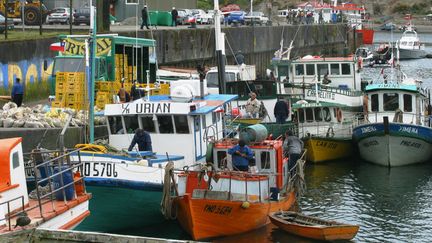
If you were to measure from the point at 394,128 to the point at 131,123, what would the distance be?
11.8m

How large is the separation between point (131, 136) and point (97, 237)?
8.87 m

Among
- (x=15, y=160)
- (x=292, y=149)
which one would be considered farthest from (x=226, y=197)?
(x=15, y=160)

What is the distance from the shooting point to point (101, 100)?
30984 mm

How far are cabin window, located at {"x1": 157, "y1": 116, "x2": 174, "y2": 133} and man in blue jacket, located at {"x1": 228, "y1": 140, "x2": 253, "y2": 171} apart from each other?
205cm

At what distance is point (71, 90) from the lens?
100ft

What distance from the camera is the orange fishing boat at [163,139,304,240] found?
2114 cm

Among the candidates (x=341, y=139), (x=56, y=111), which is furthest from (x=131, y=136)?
(x=341, y=139)

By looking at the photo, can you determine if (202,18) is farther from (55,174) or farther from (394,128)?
(55,174)

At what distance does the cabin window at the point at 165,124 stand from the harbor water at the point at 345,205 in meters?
2.28

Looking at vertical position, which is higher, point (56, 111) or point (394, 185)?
point (56, 111)

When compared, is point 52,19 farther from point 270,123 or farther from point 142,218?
point 142,218

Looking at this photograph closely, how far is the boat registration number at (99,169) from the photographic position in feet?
69.5

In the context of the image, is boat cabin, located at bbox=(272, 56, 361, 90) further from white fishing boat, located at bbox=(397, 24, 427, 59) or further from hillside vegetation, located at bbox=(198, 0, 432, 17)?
hillside vegetation, located at bbox=(198, 0, 432, 17)

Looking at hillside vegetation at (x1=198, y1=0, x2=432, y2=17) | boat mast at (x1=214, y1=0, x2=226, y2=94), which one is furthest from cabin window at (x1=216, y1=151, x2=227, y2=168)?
hillside vegetation at (x1=198, y1=0, x2=432, y2=17)
